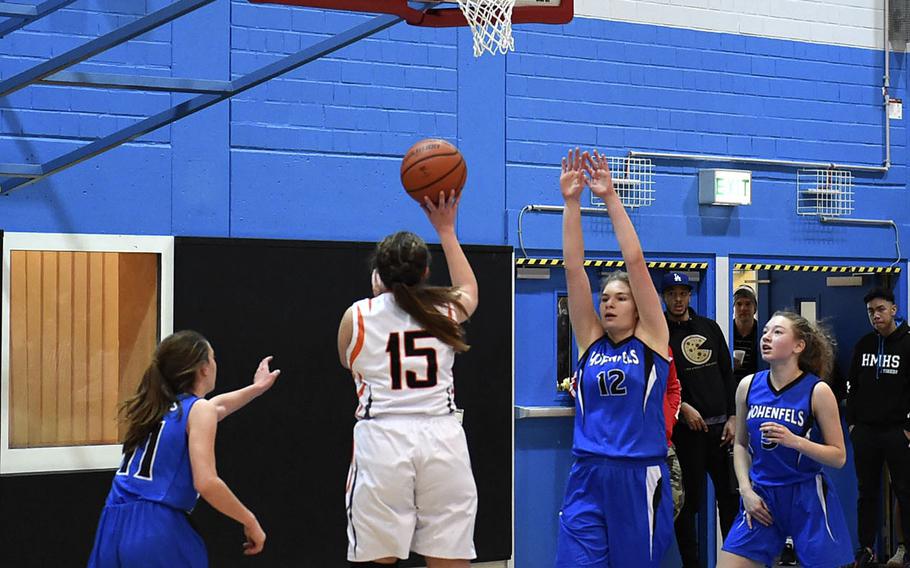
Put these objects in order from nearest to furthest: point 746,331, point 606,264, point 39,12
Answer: point 39,12 < point 606,264 < point 746,331

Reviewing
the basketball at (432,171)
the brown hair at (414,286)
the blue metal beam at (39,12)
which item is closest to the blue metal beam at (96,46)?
the blue metal beam at (39,12)

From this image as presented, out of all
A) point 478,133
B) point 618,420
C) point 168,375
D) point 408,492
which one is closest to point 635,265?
point 618,420

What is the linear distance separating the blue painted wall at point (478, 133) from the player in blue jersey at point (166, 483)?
252cm

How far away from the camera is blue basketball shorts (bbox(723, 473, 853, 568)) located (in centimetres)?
499

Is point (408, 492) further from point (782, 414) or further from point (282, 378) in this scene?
point (282, 378)

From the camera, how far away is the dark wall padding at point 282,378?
251 inches

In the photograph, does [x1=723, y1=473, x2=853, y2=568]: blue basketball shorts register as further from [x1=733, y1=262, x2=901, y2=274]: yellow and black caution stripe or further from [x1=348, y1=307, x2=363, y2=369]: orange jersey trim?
[x1=733, y1=262, x2=901, y2=274]: yellow and black caution stripe

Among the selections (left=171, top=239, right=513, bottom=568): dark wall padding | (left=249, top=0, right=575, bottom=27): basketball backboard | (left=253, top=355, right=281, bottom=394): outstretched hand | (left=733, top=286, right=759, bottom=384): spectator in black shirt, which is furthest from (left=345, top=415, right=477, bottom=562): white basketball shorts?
(left=733, top=286, right=759, bottom=384): spectator in black shirt

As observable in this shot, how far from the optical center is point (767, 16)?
8047 mm

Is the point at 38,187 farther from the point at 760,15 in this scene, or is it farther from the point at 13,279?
the point at 760,15

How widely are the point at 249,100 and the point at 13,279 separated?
1641 mm

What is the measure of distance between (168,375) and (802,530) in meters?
2.84

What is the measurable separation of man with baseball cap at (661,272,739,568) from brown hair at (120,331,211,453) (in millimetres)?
3945

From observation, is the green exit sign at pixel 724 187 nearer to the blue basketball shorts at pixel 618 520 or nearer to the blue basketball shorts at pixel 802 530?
the blue basketball shorts at pixel 802 530
